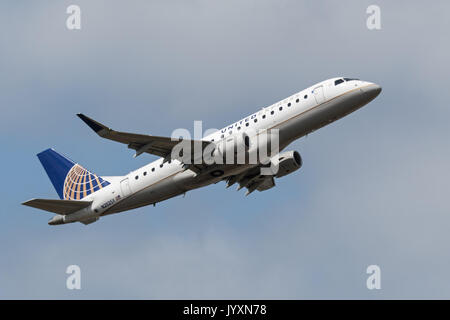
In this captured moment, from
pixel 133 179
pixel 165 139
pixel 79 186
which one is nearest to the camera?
pixel 165 139

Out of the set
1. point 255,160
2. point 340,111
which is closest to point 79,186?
point 255,160

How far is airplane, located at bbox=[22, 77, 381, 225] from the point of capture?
51469 millimetres

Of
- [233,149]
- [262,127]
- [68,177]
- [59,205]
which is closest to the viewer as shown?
[233,149]

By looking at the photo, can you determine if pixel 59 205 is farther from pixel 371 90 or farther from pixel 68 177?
pixel 371 90

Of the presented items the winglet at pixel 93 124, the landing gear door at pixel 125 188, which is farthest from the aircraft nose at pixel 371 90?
the landing gear door at pixel 125 188

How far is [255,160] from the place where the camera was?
5262cm

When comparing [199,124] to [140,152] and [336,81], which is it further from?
[336,81]

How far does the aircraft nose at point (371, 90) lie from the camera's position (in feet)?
169

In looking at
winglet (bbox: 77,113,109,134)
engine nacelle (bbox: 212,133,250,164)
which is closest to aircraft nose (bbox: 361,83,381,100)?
engine nacelle (bbox: 212,133,250,164)

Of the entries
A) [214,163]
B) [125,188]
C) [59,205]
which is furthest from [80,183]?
[214,163]

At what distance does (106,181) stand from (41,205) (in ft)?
17.1

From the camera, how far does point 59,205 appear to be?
56.8m

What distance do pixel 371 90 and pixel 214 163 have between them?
37.2 feet

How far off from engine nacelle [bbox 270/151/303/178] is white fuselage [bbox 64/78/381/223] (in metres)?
4.76
